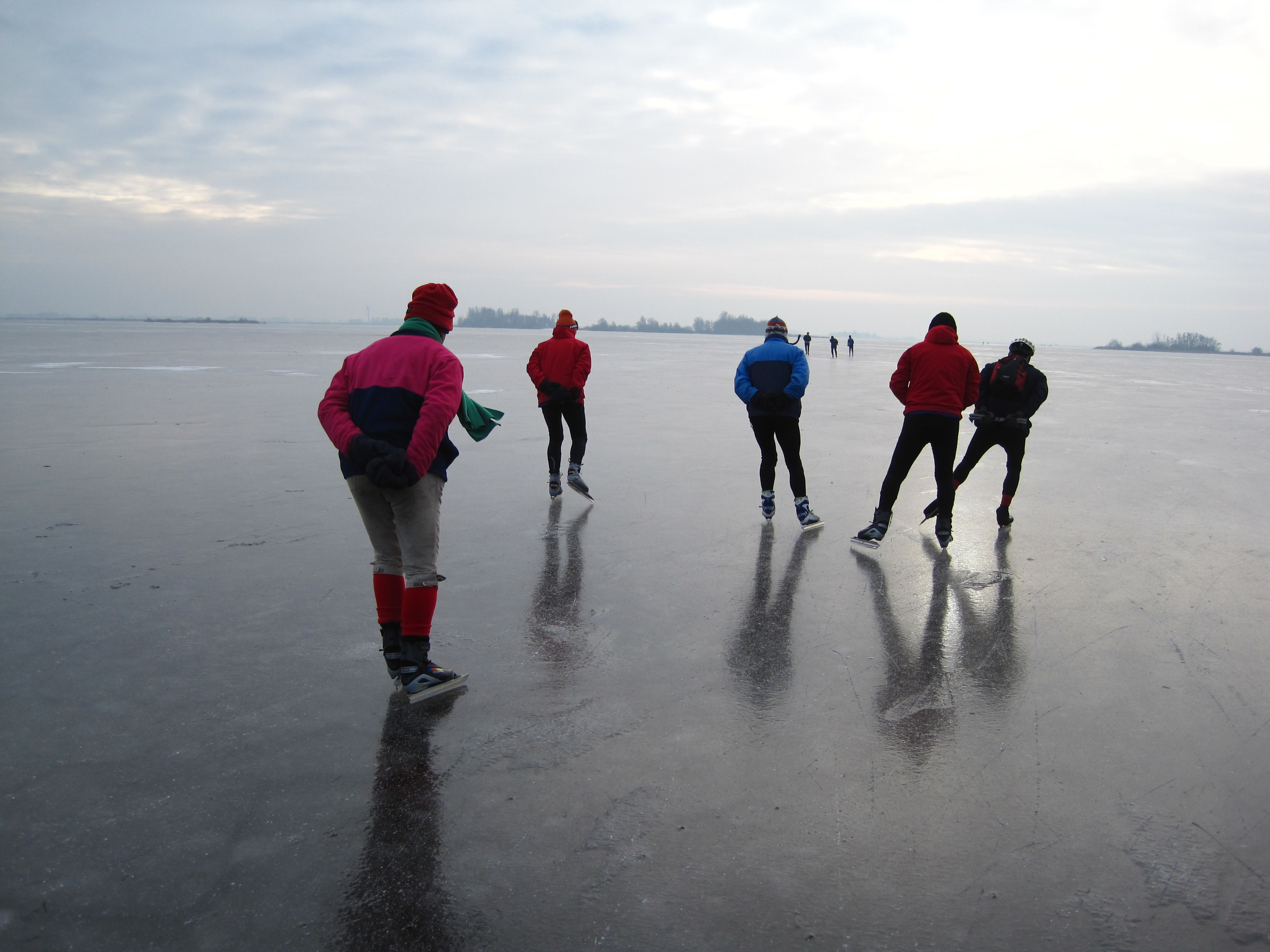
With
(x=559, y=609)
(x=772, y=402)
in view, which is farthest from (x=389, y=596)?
(x=772, y=402)

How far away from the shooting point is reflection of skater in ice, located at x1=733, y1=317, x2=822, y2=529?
279 inches

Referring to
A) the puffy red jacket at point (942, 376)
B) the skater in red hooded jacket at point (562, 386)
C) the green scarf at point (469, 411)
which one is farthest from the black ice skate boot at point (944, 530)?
the green scarf at point (469, 411)

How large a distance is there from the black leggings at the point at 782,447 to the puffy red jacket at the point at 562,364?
191 cm

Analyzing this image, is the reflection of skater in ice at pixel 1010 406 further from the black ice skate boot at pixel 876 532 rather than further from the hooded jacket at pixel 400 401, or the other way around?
the hooded jacket at pixel 400 401

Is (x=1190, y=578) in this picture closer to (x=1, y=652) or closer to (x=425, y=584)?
(x=425, y=584)

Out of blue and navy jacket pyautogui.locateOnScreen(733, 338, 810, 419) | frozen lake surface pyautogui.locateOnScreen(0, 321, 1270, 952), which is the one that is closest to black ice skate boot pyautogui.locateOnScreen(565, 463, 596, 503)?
frozen lake surface pyautogui.locateOnScreen(0, 321, 1270, 952)

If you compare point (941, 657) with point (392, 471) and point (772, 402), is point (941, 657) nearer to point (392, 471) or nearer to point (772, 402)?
point (392, 471)

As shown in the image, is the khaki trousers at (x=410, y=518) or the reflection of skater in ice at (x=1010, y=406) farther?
the reflection of skater in ice at (x=1010, y=406)

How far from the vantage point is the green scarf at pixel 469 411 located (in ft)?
12.9

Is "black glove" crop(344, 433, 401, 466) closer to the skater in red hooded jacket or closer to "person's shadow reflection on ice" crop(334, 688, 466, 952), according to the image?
"person's shadow reflection on ice" crop(334, 688, 466, 952)

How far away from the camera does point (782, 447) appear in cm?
714

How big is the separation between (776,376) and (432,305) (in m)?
3.87

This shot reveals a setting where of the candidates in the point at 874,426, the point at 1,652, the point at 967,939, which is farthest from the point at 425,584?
the point at 874,426

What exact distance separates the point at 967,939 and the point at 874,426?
12400 millimetres
